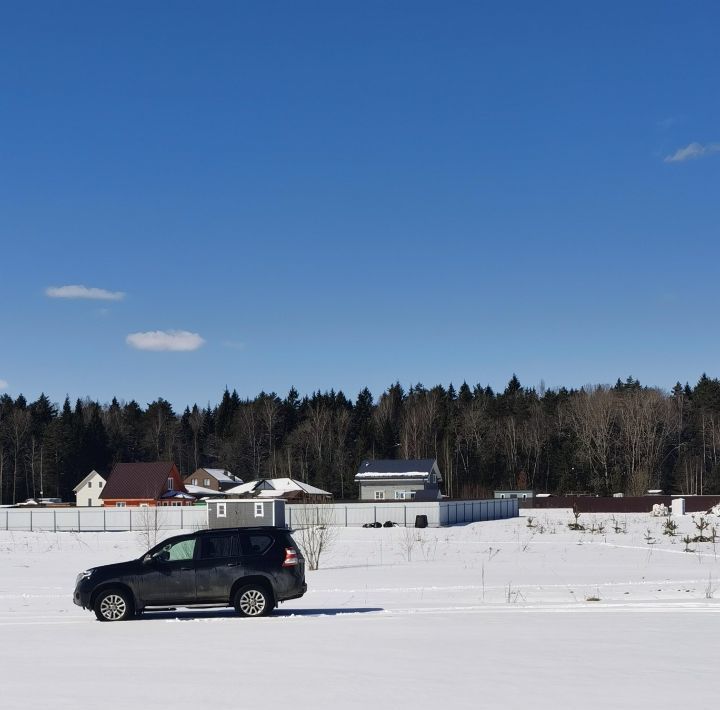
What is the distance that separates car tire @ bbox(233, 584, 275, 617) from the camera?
19.4m

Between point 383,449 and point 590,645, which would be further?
point 383,449

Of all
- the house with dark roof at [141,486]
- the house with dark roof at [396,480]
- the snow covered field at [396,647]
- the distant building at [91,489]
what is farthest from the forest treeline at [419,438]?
the snow covered field at [396,647]

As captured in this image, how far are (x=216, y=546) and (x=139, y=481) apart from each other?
3226 inches

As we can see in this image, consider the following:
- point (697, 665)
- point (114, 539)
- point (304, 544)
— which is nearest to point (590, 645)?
point (697, 665)

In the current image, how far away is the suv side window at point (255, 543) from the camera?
19.6 m

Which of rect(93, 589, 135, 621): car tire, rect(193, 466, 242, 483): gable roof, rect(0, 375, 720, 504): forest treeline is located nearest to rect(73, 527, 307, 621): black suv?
rect(93, 589, 135, 621): car tire

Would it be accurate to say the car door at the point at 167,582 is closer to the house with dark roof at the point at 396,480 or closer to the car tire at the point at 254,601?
the car tire at the point at 254,601

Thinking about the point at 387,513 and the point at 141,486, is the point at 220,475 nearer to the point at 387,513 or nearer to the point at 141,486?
the point at 141,486

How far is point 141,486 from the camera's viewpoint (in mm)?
98250

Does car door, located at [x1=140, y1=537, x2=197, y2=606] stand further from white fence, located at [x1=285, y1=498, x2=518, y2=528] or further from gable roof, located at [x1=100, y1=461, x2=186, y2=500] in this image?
gable roof, located at [x1=100, y1=461, x2=186, y2=500]

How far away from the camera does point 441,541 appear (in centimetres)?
5025

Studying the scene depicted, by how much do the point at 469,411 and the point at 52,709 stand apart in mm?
137709

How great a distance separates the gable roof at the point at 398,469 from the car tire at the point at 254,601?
263 ft

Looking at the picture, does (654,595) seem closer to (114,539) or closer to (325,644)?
(325,644)
